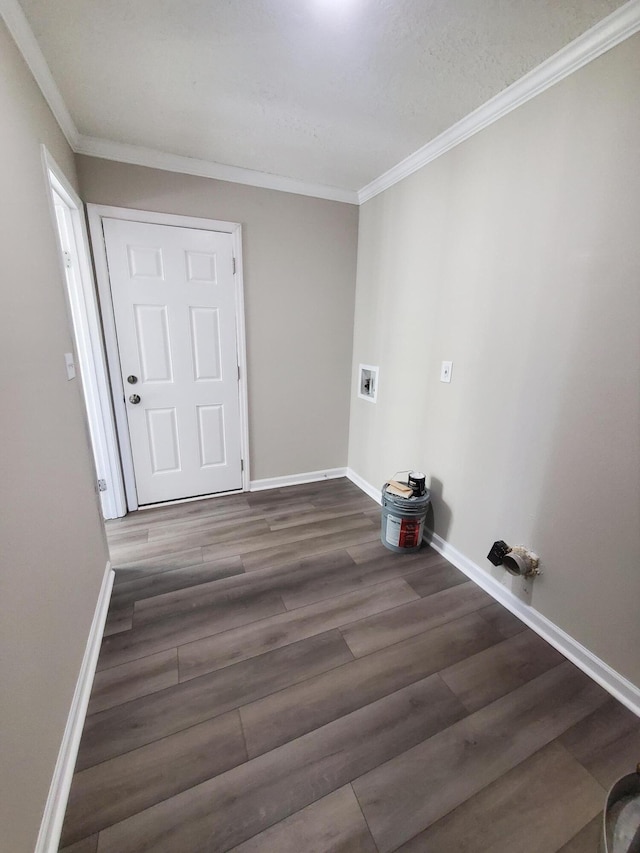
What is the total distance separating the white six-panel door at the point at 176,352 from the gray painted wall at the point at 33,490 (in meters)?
0.78

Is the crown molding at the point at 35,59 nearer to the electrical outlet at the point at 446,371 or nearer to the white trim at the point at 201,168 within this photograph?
the white trim at the point at 201,168

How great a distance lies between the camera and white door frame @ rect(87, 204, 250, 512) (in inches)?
86.2

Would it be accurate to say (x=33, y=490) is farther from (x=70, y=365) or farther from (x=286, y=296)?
(x=286, y=296)

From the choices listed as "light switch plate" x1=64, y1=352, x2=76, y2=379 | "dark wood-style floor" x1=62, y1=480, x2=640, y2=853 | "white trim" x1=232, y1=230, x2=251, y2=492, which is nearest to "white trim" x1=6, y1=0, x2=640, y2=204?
"white trim" x1=232, y1=230, x2=251, y2=492

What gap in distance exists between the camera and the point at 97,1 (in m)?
1.15

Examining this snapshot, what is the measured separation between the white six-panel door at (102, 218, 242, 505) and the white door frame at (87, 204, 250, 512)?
33mm

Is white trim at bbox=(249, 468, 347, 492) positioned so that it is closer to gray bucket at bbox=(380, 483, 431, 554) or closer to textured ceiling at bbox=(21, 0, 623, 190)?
gray bucket at bbox=(380, 483, 431, 554)

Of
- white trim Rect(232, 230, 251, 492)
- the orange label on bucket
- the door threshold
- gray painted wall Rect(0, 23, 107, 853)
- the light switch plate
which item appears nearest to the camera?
gray painted wall Rect(0, 23, 107, 853)

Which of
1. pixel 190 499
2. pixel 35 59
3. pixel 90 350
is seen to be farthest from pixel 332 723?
pixel 35 59

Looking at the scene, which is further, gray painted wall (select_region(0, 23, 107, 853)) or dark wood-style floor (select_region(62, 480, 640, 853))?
dark wood-style floor (select_region(62, 480, 640, 853))

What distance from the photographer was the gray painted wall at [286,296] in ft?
7.46

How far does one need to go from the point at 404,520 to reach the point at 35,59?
274 cm

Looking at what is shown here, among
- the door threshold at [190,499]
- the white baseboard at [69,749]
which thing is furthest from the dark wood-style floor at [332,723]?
the door threshold at [190,499]

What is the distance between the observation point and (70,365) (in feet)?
5.14
